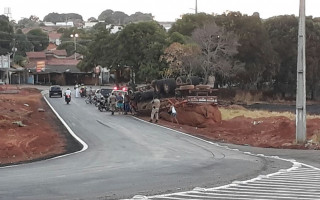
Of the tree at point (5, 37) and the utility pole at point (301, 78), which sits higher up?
the tree at point (5, 37)

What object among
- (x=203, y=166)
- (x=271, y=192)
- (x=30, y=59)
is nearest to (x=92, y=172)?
(x=203, y=166)

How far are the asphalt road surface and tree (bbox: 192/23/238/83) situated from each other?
113 feet

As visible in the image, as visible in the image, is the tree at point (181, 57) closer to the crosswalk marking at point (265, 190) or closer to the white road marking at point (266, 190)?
the white road marking at point (266, 190)

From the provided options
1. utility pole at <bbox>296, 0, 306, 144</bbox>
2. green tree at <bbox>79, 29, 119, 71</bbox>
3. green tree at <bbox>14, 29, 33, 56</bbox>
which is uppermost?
green tree at <bbox>14, 29, 33, 56</bbox>

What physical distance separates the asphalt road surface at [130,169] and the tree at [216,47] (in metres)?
34.6

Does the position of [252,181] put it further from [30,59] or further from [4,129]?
[30,59]

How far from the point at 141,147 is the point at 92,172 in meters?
7.91

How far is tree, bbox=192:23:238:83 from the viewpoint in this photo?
59.8 m

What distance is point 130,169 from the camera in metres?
14.6

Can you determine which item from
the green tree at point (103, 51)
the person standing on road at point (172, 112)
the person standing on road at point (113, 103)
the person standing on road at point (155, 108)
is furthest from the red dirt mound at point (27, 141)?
the green tree at point (103, 51)

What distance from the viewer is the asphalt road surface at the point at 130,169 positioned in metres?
10.7

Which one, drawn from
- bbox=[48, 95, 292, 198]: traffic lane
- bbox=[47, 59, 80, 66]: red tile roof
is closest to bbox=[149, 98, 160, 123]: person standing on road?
bbox=[48, 95, 292, 198]: traffic lane

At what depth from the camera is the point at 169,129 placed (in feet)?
98.9

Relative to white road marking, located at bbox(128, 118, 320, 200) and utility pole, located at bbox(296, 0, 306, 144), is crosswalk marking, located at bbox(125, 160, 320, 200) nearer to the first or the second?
white road marking, located at bbox(128, 118, 320, 200)
